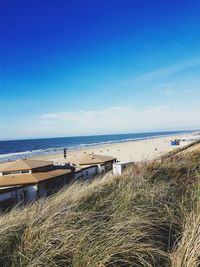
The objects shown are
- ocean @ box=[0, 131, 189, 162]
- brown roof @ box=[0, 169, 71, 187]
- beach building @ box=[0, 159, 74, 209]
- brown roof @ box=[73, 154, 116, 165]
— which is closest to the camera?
beach building @ box=[0, 159, 74, 209]

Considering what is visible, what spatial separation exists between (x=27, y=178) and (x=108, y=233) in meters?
8.66

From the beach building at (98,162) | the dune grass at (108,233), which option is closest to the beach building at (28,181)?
the beach building at (98,162)

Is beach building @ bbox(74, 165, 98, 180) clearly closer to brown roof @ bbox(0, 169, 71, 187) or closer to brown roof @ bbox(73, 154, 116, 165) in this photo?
brown roof @ bbox(73, 154, 116, 165)

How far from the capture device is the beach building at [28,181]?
364 inches

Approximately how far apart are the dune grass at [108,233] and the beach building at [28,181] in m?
5.94

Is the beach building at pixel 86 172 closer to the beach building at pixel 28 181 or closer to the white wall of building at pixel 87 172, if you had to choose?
the white wall of building at pixel 87 172

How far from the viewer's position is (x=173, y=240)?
109 inches

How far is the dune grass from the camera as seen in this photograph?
228 cm

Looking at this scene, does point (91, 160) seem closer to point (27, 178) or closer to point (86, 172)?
point (86, 172)

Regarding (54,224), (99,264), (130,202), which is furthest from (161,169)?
(99,264)

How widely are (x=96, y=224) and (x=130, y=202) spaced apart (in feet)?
2.40

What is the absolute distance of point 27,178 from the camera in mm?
10703

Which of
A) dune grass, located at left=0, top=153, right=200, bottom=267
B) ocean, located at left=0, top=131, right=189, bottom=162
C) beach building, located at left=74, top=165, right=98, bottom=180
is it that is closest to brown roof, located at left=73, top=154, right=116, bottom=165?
beach building, located at left=74, top=165, right=98, bottom=180

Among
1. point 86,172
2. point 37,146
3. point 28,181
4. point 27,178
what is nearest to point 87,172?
point 86,172
